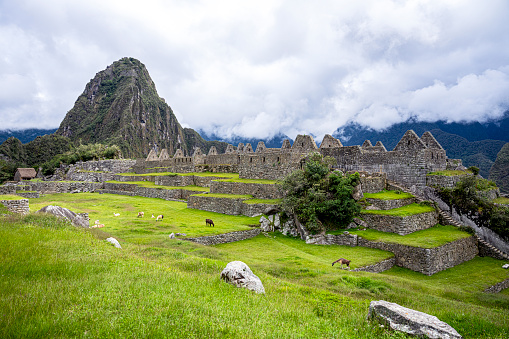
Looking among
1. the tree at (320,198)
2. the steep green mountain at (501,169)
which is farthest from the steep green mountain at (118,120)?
the steep green mountain at (501,169)

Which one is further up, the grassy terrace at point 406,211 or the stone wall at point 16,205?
the stone wall at point 16,205

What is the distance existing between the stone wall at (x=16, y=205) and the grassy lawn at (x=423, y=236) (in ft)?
56.1

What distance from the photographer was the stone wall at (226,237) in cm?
1440

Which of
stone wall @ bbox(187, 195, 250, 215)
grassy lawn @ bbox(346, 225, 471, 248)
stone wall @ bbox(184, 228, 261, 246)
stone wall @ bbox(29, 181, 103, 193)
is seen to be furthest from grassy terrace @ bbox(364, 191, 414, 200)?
stone wall @ bbox(29, 181, 103, 193)

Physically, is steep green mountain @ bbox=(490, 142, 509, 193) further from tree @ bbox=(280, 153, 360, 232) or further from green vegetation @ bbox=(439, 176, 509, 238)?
tree @ bbox=(280, 153, 360, 232)

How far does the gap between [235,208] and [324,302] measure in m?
15.4

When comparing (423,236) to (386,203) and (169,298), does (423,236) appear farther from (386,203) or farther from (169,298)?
(169,298)

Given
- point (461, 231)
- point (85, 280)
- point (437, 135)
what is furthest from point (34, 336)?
point (437, 135)

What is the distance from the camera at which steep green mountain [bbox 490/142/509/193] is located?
30.1m

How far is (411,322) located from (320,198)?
12341 millimetres

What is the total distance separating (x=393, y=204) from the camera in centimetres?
1711

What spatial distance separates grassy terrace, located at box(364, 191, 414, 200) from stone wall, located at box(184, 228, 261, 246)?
793 centimetres

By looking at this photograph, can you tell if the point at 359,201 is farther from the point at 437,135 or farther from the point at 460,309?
the point at 437,135

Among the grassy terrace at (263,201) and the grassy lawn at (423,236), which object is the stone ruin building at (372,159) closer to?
the grassy terrace at (263,201)
